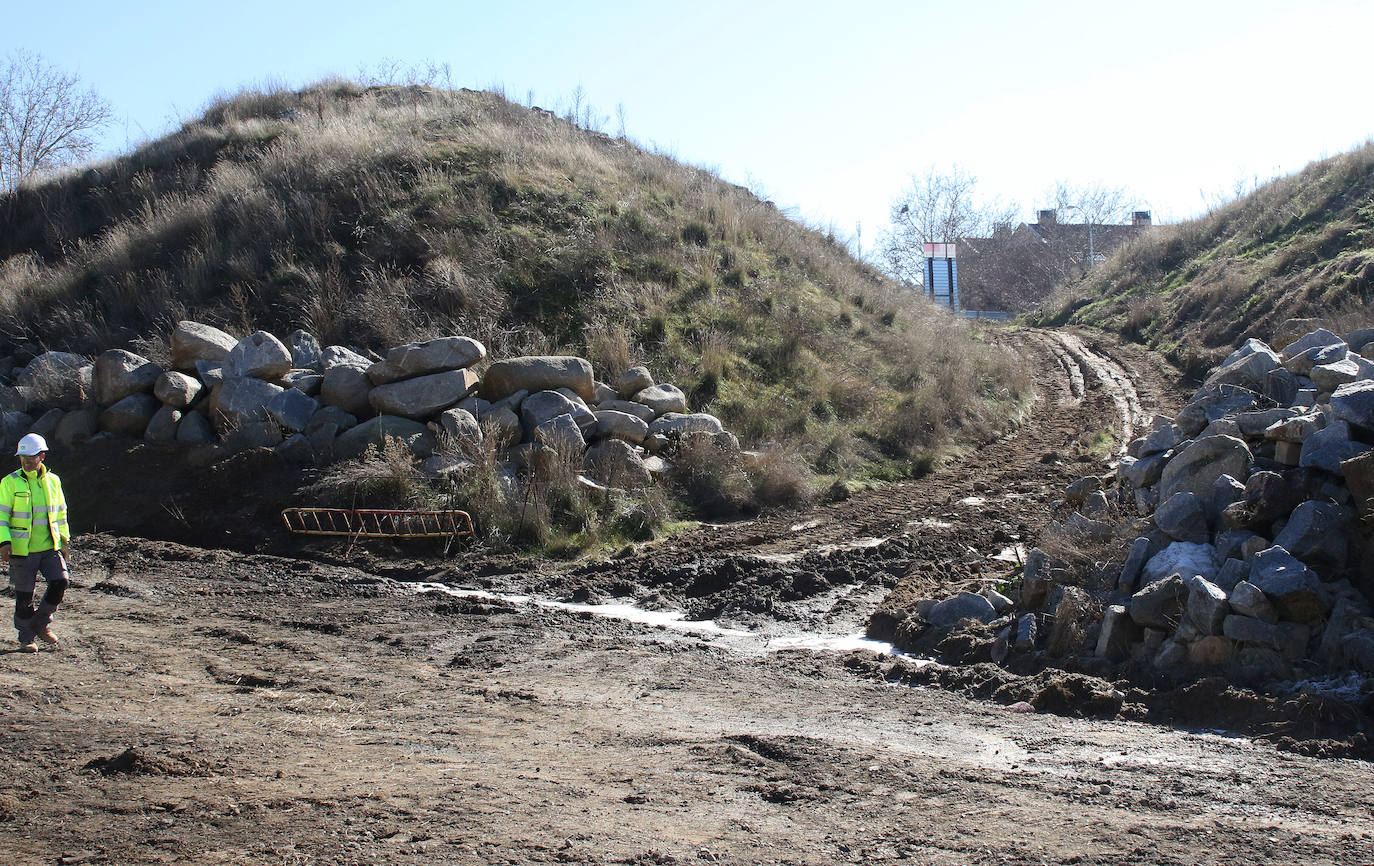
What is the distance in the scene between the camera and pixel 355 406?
13.1 metres

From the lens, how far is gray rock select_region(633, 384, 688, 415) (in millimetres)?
13953

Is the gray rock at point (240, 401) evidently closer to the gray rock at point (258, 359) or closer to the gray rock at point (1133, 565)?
the gray rock at point (258, 359)

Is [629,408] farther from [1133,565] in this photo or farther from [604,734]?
[604,734]

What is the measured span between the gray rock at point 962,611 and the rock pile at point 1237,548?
11 millimetres

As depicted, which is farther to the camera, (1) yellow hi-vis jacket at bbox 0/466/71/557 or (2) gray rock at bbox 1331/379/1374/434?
(1) yellow hi-vis jacket at bbox 0/466/71/557

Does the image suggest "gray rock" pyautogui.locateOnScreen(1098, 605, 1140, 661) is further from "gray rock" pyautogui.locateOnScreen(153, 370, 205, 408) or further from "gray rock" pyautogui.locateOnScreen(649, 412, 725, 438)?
"gray rock" pyautogui.locateOnScreen(153, 370, 205, 408)

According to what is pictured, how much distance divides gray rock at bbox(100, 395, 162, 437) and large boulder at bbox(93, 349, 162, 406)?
17 cm

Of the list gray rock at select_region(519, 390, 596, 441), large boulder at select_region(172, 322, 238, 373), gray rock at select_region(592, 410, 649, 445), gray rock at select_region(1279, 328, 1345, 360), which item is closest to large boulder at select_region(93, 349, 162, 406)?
large boulder at select_region(172, 322, 238, 373)

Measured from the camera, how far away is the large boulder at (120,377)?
1347 cm

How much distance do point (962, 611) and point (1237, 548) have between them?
78.1 inches

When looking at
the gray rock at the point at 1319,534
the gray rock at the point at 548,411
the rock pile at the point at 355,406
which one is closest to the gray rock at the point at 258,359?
the rock pile at the point at 355,406

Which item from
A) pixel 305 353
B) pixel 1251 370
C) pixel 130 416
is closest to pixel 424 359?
pixel 305 353

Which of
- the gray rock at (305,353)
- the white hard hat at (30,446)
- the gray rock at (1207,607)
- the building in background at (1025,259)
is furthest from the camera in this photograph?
the building in background at (1025,259)

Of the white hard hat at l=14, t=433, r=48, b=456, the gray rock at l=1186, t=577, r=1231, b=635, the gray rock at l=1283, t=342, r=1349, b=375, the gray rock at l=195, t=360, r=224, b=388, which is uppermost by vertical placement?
the gray rock at l=195, t=360, r=224, b=388
